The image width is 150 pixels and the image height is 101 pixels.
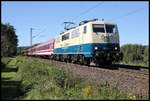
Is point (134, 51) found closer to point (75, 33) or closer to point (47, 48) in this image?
point (47, 48)

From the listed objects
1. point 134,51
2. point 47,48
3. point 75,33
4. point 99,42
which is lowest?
point 134,51

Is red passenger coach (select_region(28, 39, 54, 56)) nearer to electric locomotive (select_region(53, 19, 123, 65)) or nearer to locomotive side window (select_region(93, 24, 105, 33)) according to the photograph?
electric locomotive (select_region(53, 19, 123, 65))

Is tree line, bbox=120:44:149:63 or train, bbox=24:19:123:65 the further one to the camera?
tree line, bbox=120:44:149:63

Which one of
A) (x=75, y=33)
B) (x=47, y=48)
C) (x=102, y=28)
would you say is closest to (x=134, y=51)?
(x=47, y=48)

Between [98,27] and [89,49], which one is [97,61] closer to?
[89,49]

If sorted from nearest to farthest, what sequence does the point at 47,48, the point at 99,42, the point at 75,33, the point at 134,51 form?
1. the point at 99,42
2. the point at 75,33
3. the point at 47,48
4. the point at 134,51

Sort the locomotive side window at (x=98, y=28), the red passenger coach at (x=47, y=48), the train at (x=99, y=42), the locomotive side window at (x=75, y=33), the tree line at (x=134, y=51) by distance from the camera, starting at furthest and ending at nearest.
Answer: the tree line at (x=134, y=51)
the red passenger coach at (x=47, y=48)
the locomotive side window at (x=75, y=33)
the locomotive side window at (x=98, y=28)
the train at (x=99, y=42)

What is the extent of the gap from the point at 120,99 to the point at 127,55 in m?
31.0

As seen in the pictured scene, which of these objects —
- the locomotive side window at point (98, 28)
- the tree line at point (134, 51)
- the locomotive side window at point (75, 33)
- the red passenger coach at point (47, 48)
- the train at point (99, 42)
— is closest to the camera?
the train at point (99, 42)

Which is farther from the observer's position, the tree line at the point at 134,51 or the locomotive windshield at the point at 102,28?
the tree line at the point at 134,51

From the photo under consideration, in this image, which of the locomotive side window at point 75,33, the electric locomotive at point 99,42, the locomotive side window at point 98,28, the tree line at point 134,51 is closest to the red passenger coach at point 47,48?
the locomotive side window at point 75,33

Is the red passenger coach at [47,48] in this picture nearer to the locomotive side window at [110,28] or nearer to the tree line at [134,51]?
the tree line at [134,51]

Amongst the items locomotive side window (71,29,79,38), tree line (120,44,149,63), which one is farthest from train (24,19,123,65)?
tree line (120,44,149,63)

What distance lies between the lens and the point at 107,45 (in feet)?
52.5
